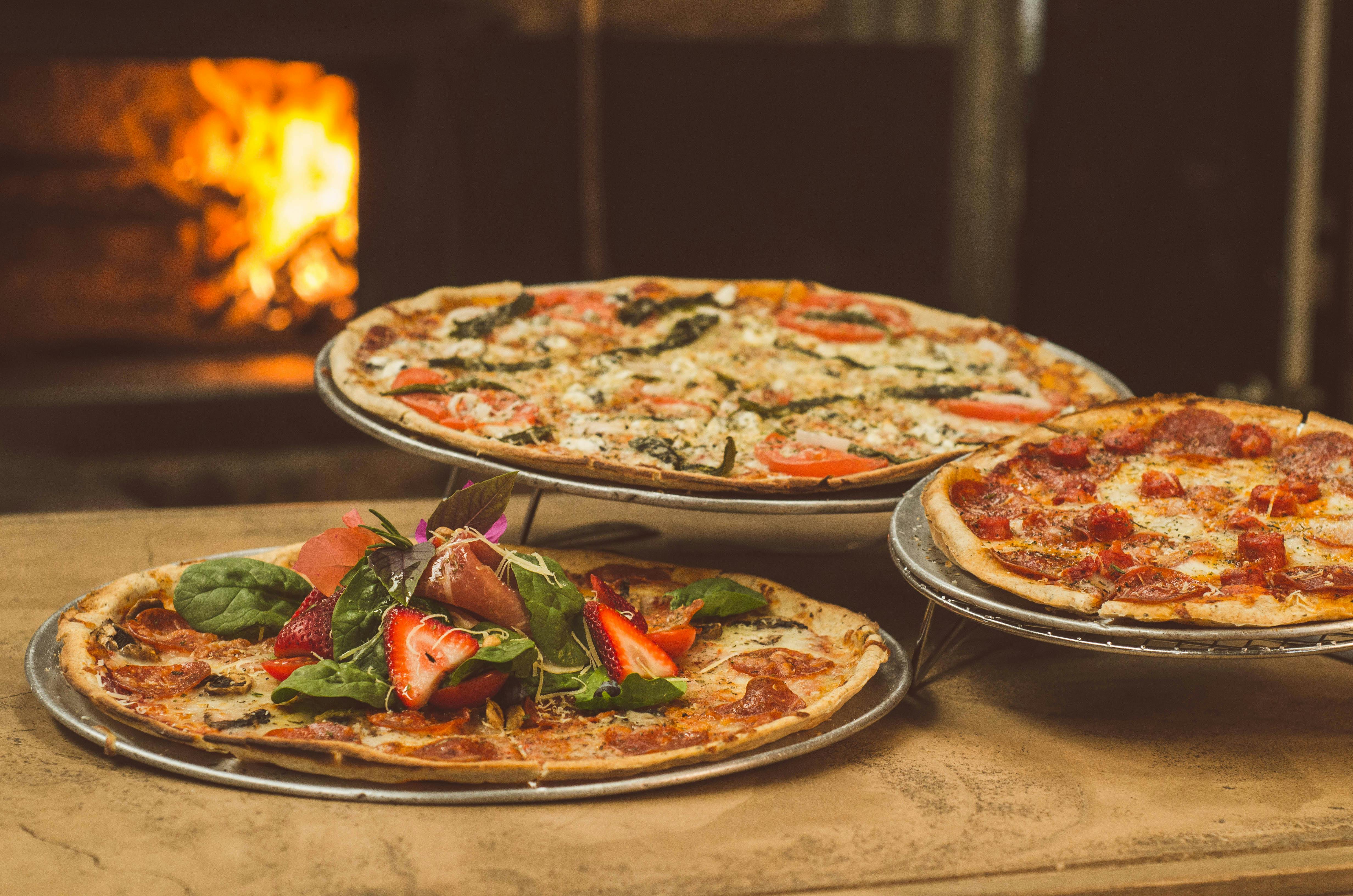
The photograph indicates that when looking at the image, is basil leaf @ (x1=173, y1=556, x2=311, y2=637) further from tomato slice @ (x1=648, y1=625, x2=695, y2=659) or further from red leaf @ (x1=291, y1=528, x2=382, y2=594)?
tomato slice @ (x1=648, y1=625, x2=695, y2=659)

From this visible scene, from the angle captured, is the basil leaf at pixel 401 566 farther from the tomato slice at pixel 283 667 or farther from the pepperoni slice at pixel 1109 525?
the pepperoni slice at pixel 1109 525

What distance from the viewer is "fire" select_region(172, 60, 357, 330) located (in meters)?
6.07

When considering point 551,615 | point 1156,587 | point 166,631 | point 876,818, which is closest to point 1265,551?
point 1156,587

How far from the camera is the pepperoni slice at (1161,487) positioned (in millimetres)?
2697

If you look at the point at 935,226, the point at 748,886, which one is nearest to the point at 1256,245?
the point at 935,226

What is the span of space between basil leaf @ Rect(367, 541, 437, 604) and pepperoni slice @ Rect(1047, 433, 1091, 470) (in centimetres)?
133

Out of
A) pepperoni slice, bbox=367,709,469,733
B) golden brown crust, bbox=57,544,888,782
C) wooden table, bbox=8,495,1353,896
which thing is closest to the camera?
wooden table, bbox=8,495,1353,896

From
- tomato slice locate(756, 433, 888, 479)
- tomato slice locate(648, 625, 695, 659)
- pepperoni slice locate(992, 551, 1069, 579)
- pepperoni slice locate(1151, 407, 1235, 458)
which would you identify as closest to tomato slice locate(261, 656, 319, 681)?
tomato slice locate(648, 625, 695, 659)

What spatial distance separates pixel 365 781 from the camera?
2.10m

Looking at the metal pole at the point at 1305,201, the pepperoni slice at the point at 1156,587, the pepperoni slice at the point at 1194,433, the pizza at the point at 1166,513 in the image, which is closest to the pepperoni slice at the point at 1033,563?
the pizza at the point at 1166,513

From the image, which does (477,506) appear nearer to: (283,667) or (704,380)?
(283,667)

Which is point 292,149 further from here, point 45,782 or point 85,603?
point 45,782

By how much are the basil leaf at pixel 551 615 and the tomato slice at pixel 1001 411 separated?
1.39 m

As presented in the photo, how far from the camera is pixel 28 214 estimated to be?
594cm
